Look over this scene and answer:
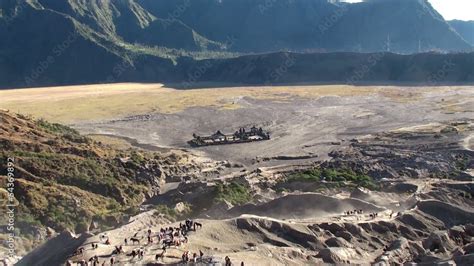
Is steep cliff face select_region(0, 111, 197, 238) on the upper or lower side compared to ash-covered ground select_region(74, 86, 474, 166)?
upper

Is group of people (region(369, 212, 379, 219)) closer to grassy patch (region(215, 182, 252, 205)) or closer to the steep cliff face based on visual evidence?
grassy patch (region(215, 182, 252, 205))

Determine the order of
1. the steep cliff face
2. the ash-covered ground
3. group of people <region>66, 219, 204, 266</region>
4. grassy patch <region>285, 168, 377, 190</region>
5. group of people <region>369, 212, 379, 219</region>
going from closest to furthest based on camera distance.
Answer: group of people <region>66, 219, 204, 266</region>, group of people <region>369, 212, 379, 219</region>, the steep cliff face, grassy patch <region>285, 168, 377, 190</region>, the ash-covered ground

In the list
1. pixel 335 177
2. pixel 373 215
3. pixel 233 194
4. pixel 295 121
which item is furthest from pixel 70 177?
pixel 295 121

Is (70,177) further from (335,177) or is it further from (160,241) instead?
(335,177)

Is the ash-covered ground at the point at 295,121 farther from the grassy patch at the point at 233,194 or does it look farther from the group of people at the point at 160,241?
the group of people at the point at 160,241

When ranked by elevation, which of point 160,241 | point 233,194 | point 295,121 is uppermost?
point 160,241

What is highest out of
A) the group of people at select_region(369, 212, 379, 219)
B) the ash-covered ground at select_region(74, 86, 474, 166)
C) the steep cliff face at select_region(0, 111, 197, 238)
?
the steep cliff face at select_region(0, 111, 197, 238)

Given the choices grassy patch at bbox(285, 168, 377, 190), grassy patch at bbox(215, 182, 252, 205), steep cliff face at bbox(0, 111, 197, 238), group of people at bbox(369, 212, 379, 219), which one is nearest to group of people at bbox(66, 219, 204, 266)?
steep cliff face at bbox(0, 111, 197, 238)

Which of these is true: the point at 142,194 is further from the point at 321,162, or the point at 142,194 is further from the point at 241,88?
the point at 241,88

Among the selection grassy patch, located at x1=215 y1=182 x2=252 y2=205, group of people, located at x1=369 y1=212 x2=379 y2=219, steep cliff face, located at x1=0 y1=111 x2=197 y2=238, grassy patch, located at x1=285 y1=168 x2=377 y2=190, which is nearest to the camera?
group of people, located at x1=369 y1=212 x2=379 y2=219

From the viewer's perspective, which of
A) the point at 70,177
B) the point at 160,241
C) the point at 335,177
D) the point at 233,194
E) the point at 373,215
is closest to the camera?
the point at 160,241

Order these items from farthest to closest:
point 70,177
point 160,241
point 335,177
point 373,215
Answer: point 335,177 < point 70,177 < point 373,215 < point 160,241

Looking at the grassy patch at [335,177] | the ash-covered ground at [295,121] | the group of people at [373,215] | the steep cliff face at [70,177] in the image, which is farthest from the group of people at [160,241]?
the ash-covered ground at [295,121]

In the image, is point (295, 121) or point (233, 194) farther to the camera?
point (295, 121)
